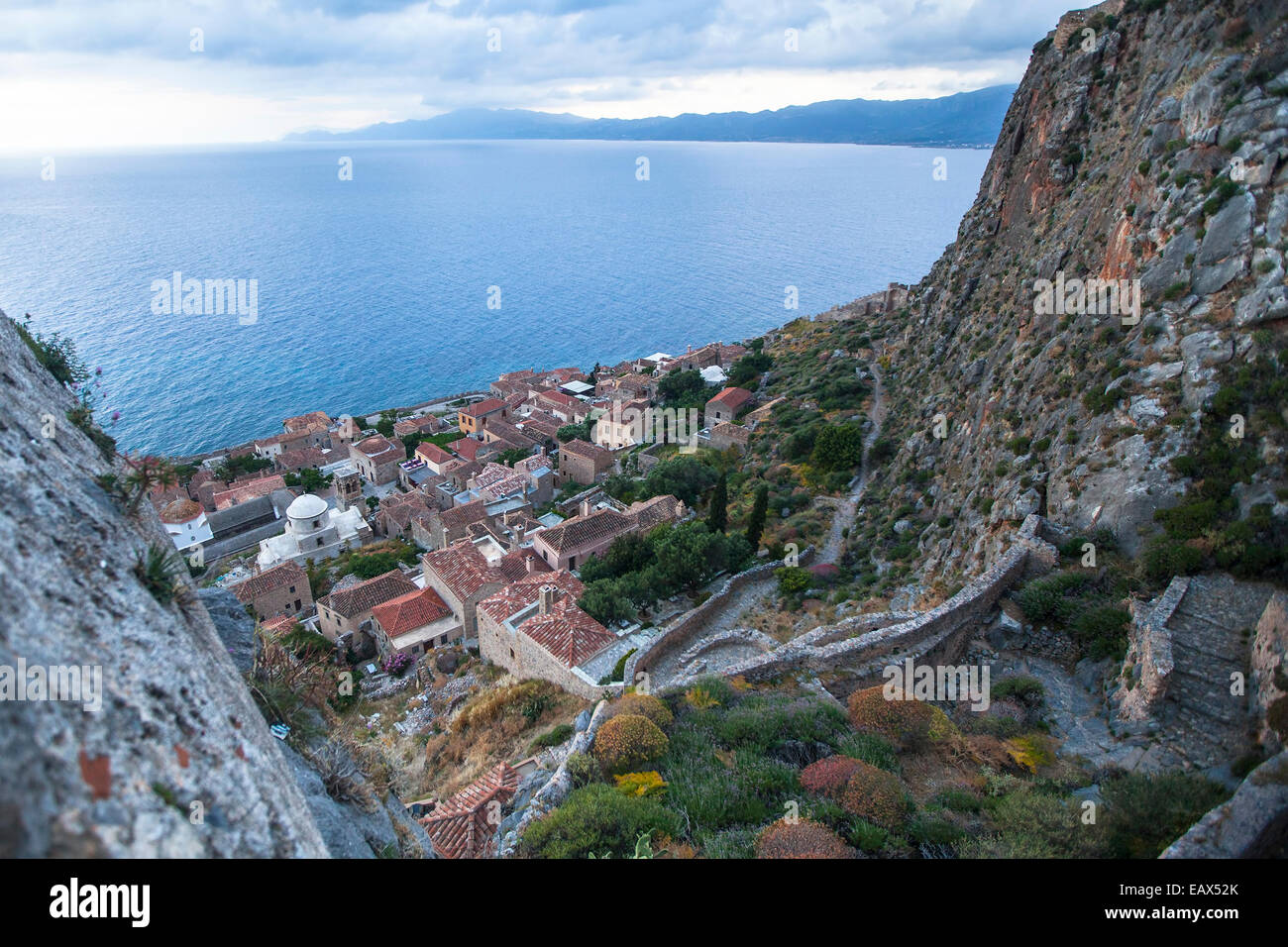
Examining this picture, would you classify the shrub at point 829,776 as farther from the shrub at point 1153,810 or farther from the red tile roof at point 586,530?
the red tile roof at point 586,530

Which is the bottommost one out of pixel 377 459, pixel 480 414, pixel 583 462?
pixel 377 459

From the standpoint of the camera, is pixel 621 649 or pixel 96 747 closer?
pixel 96 747

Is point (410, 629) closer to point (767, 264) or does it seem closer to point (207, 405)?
point (207, 405)

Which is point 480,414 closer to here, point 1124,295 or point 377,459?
point 377,459

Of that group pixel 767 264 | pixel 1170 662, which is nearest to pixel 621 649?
pixel 1170 662

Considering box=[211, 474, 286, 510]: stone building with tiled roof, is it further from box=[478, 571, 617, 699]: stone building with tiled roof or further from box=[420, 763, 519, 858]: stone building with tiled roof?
box=[420, 763, 519, 858]: stone building with tiled roof

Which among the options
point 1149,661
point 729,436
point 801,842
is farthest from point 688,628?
point 729,436
